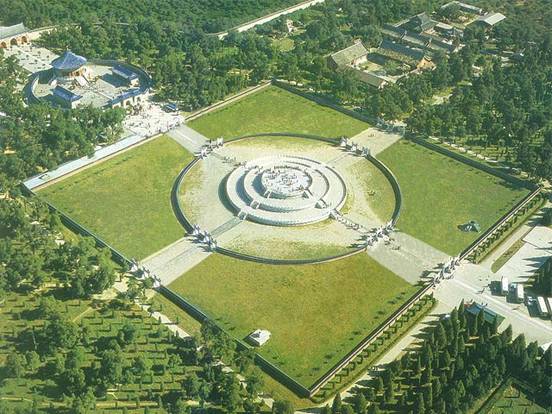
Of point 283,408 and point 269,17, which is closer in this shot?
point 283,408

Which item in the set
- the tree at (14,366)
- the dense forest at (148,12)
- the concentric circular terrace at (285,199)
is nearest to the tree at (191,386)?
the tree at (14,366)

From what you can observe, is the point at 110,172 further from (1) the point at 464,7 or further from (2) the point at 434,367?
(1) the point at 464,7

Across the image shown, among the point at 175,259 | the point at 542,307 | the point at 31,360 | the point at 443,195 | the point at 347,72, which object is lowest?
the point at 175,259

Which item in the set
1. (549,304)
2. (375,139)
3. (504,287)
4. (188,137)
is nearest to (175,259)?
(188,137)

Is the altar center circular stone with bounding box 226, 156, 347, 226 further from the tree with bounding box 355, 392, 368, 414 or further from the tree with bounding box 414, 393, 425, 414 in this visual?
the tree with bounding box 414, 393, 425, 414

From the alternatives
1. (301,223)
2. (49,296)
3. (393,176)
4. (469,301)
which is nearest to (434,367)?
(469,301)

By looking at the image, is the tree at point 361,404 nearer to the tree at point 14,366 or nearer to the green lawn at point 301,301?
the green lawn at point 301,301

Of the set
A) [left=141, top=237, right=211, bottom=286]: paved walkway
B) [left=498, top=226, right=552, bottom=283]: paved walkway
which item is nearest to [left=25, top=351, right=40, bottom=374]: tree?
[left=141, top=237, right=211, bottom=286]: paved walkway

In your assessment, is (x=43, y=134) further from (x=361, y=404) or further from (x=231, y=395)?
(x=361, y=404)
